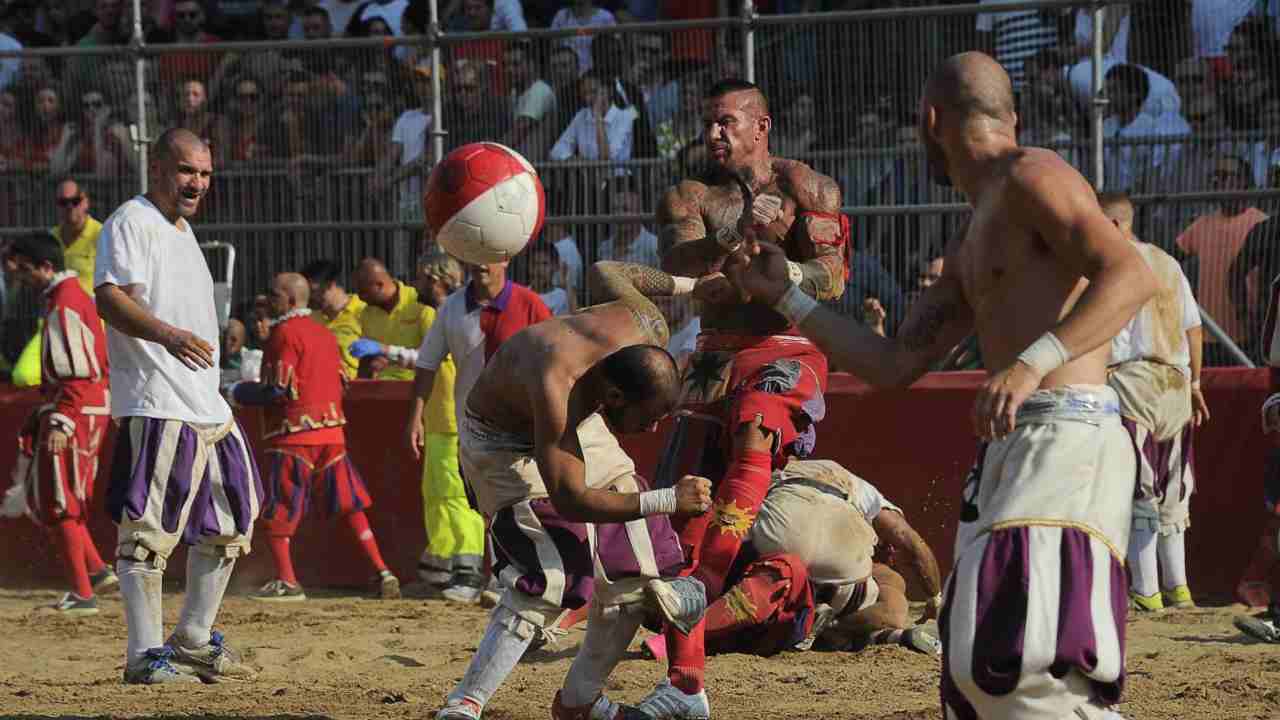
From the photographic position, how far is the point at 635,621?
634 centimetres

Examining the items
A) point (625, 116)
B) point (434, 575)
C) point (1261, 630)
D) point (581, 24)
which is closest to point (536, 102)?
point (625, 116)

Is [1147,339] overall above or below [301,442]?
above

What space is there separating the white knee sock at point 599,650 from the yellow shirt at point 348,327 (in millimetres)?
6355

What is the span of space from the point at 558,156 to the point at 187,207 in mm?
4285

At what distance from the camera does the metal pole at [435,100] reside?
38.7ft

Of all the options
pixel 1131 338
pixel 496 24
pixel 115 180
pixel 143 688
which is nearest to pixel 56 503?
pixel 115 180

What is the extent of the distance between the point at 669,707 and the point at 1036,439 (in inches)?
92.3

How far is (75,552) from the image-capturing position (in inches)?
426

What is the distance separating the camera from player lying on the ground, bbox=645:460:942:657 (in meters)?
7.89

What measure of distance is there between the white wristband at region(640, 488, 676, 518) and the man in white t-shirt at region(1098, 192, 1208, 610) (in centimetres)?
427

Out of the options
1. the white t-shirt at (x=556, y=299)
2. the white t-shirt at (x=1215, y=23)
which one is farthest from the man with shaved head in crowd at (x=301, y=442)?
the white t-shirt at (x=1215, y=23)

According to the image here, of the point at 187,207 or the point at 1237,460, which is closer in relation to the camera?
the point at 187,207

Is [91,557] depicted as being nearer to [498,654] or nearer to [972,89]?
[498,654]

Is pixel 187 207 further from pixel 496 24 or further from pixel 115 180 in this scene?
pixel 496 24
